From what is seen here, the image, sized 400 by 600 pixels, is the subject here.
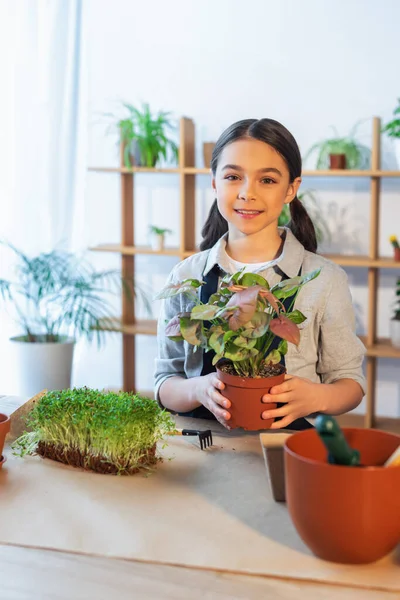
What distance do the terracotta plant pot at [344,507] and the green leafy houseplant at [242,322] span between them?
26cm

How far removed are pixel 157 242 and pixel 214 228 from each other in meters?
1.97

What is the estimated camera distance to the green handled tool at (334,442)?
94 cm

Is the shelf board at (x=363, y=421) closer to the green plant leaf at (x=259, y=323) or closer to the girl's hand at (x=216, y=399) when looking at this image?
the girl's hand at (x=216, y=399)

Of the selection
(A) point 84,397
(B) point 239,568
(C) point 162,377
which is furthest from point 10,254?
(B) point 239,568

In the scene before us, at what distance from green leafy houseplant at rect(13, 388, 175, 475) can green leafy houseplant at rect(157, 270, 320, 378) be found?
152mm

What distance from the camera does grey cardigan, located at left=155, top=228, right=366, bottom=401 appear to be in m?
1.81

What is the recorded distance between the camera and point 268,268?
6.11ft

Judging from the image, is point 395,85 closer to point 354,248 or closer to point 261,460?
point 354,248

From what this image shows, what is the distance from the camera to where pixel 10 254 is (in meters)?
4.09

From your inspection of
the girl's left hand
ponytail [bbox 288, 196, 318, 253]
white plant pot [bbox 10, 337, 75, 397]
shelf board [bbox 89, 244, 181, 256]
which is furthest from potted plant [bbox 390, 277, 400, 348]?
the girl's left hand

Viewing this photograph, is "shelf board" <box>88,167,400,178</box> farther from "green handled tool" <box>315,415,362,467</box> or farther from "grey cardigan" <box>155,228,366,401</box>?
"green handled tool" <box>315,415,362,467</box>

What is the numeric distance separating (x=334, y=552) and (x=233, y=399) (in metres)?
0.40

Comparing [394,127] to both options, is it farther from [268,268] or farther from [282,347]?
[282,347]

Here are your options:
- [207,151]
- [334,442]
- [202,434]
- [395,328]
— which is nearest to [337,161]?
[207,151]
